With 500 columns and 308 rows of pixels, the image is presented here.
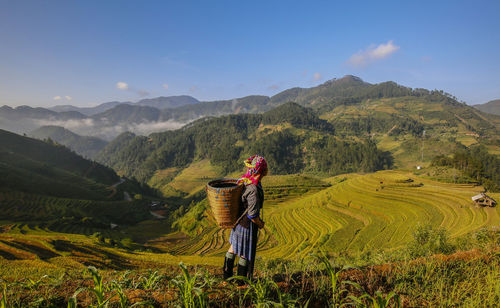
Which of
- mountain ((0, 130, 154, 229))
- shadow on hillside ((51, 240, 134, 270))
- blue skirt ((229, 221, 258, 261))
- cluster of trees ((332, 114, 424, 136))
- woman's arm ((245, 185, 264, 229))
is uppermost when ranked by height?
cluster of trees ((332, 114, 424, 136))

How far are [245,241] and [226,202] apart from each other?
0.88m

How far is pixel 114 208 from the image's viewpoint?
70.1 metres

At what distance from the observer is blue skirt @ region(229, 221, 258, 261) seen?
3846 millimetres

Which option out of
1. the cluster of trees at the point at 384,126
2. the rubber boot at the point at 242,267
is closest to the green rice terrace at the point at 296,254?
the rubber boot at the point at 242,267

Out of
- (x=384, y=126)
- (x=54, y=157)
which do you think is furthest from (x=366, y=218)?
(x=384, y=126)

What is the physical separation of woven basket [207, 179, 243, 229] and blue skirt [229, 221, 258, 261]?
10.2 inches

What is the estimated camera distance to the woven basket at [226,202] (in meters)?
3.48

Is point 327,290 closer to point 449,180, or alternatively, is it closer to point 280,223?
point 280,223

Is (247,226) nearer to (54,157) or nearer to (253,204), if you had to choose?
(253,204)

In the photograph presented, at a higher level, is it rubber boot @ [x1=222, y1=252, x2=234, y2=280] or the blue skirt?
the blue skirt

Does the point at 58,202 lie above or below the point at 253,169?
below

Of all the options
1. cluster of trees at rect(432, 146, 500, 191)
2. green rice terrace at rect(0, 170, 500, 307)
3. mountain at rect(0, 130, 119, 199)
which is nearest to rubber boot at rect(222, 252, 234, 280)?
green rice terrace at rect(0, 170, 500, 307)

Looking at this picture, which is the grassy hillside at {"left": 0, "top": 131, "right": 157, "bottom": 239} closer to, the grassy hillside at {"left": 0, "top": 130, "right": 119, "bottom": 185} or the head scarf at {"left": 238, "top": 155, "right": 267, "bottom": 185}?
the grassy hillside at {"left": 0, "top": 130, "right": 119, "bottom": 185}

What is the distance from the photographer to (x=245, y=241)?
3852 millimetres
